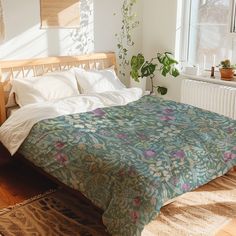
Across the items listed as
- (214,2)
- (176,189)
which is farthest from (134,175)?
(214,2)

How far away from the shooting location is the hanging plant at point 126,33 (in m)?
4.31

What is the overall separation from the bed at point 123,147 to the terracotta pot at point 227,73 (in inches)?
32.7

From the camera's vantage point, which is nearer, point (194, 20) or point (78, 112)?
point (78, 112)

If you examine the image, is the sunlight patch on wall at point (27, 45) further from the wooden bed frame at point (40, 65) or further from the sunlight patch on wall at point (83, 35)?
the sunlight patch on wall at point (83, 35)

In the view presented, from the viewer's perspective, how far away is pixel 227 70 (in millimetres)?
3791

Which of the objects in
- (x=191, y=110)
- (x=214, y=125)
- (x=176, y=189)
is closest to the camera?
(x=176, y=189)

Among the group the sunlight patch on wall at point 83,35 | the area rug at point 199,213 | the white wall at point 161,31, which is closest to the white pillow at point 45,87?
the sunlight patch on wall at point 83,35

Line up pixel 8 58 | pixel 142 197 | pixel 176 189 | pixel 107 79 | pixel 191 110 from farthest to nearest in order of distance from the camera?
pixel 107 79, pixel 8 58, pixel 191 110, pixel 176 189, pixel 142 197

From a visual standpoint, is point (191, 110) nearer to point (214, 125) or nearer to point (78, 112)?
point (214, 125)

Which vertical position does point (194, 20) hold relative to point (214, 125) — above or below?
above

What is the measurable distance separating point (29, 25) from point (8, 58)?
402mm

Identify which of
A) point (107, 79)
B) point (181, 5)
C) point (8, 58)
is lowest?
point (107, 79)

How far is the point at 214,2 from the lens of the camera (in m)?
3.95

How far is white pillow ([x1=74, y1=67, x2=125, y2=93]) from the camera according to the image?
363 cm
